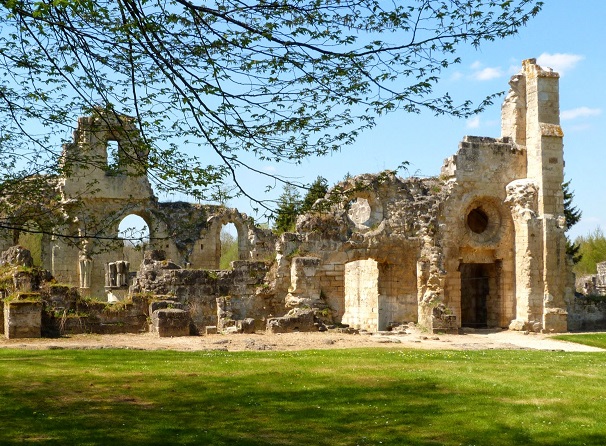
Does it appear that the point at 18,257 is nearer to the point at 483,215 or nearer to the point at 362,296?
the point at 362,296

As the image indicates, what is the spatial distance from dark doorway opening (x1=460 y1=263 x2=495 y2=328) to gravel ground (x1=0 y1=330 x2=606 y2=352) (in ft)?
15.0

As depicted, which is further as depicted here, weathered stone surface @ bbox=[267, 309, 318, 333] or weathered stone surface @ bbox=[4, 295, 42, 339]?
weathered stone surface @ bbox=[267, 309, 318, 333]

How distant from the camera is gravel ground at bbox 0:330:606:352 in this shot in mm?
16969

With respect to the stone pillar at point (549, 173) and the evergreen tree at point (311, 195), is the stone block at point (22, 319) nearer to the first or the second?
the evergreen tree at point (311, 195)

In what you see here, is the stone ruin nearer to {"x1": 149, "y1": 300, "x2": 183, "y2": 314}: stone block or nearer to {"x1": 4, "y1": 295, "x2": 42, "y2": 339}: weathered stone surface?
{"x1": 149, "y1": 300, "x2": 183, "y2": 314}: stone block

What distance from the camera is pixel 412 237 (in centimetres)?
2441

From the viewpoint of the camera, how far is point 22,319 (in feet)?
60.5

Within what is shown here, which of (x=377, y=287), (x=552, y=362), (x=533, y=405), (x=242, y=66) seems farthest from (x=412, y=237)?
(x=242, y=66)

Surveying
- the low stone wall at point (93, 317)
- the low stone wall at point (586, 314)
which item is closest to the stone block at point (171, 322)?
the low stone wall at point (93, 317)

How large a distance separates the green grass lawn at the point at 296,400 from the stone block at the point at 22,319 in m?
3.82

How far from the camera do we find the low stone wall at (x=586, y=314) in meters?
25.6

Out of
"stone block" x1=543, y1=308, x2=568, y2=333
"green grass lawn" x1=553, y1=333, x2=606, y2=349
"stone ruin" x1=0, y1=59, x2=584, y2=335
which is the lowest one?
"green grass lawn" x1=553, y1=333, x2=606, y2=349

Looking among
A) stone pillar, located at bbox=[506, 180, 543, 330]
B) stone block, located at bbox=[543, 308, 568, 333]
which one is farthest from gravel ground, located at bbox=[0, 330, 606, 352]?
stone pillar, located at bbox=[506, 180, 543, 330]

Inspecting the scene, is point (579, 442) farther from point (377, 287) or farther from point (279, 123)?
point (377, 287)
